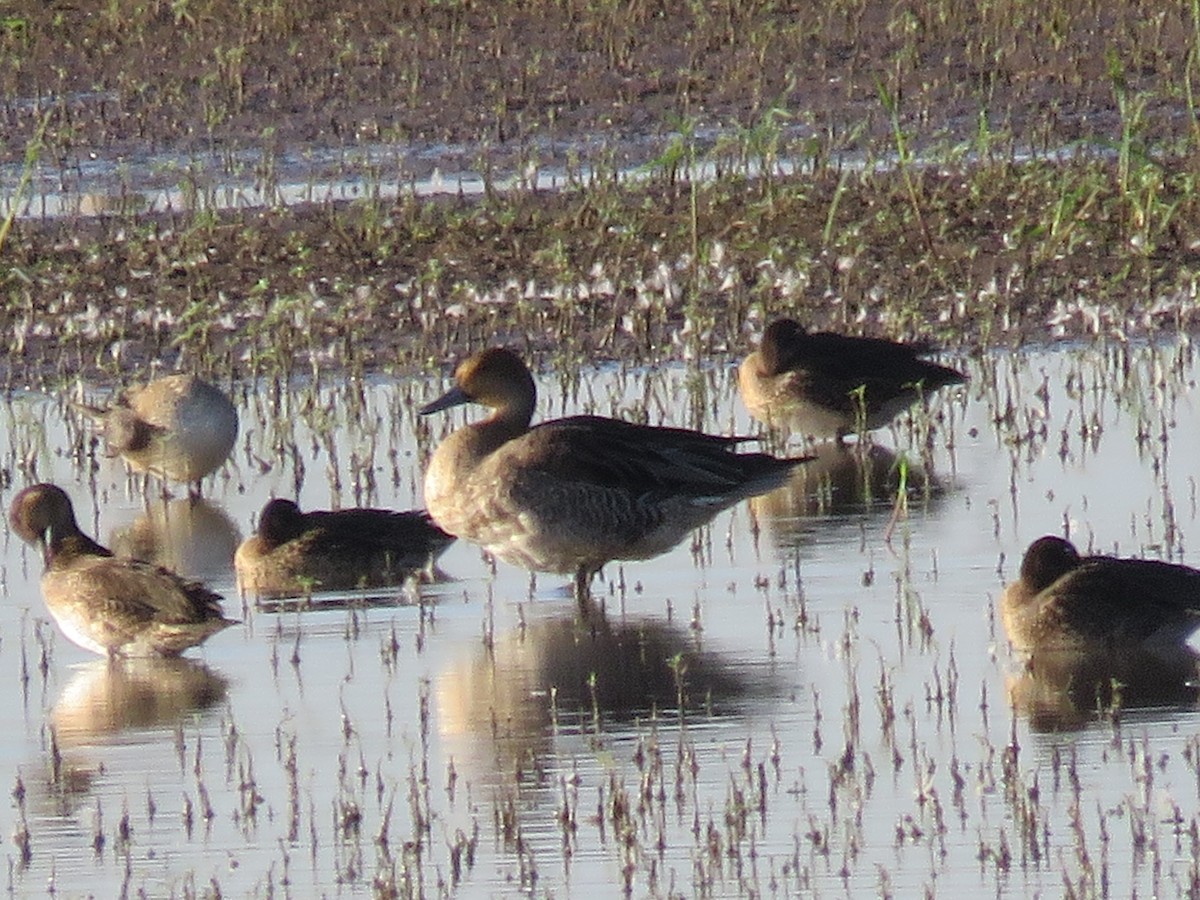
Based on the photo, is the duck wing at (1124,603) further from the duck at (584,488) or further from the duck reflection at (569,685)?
the duck at (584,488)

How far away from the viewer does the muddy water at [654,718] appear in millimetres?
6770

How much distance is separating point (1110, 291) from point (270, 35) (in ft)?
33.2

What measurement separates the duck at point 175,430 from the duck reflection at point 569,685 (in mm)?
3021

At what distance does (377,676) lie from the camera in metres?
8.84

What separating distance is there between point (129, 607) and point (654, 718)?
82.1 inches

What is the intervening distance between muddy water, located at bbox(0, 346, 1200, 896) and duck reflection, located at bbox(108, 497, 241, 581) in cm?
3

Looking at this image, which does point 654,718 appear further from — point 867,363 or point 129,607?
point 867,363

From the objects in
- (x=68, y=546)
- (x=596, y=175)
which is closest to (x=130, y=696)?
(x=68, y=546)

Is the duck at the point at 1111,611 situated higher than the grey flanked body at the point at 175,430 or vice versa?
the grey flanked body at the point at 175,430

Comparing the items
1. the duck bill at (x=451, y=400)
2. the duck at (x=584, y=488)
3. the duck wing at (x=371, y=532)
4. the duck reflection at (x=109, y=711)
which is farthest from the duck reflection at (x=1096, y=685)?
the duck bill at (x=451, y=400)

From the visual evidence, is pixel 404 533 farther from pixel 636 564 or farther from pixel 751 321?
pixel 751 321

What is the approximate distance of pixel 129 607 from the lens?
30.4 ft

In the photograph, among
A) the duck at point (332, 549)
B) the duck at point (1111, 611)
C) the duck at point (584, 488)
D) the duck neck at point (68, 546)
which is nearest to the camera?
the duck at point (1111, 611)

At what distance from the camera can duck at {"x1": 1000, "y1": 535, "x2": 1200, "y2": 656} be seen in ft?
28.5
